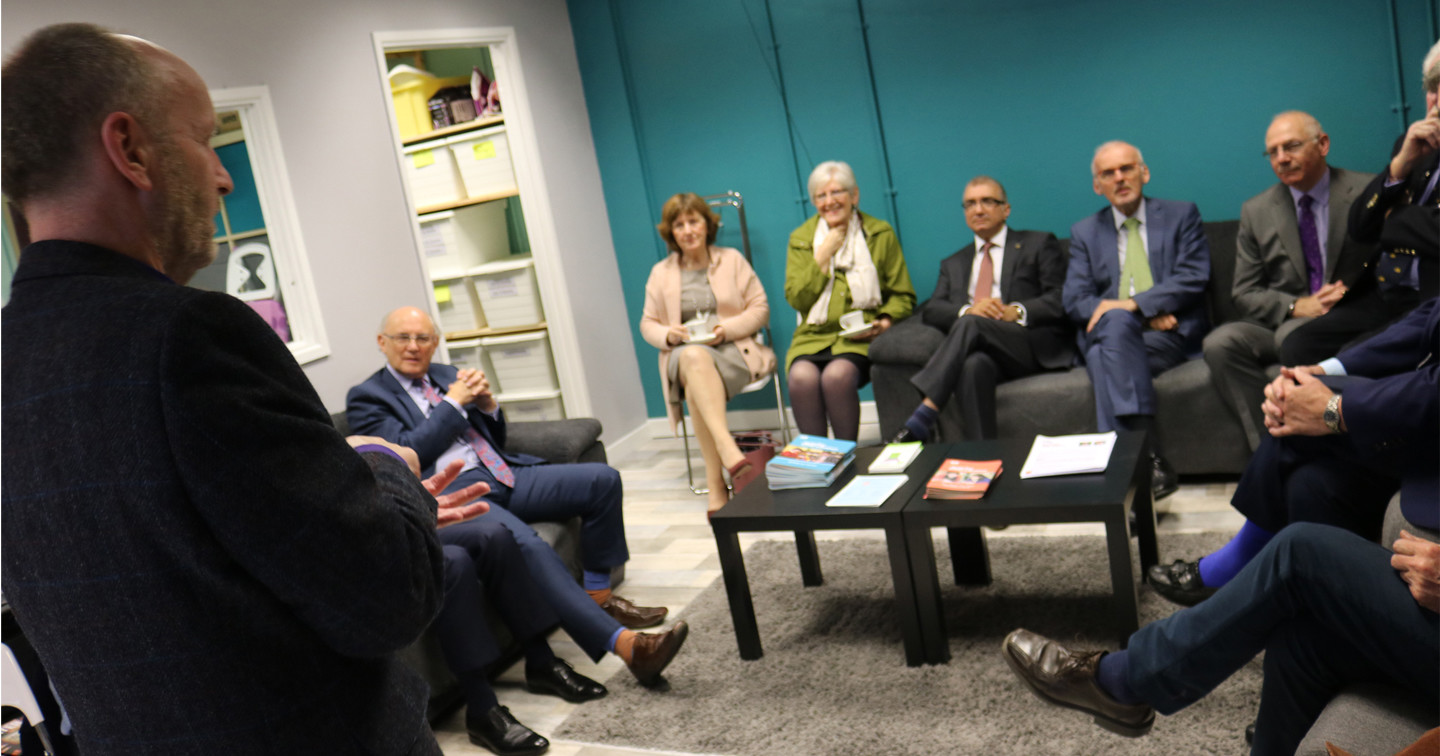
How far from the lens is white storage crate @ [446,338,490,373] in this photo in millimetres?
5766

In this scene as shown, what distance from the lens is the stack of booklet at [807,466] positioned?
10.2 feet

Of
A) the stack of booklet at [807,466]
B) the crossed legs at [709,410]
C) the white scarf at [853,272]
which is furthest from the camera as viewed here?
the white scarf at [853,272]

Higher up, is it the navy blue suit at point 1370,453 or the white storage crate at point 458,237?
the white storage crate at point 458,237

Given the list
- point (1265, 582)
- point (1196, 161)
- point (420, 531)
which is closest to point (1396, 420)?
point (1265, 582)

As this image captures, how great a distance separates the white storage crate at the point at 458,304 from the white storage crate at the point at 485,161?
52 cm

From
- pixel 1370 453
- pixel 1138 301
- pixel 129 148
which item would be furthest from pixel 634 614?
pixel 129 148

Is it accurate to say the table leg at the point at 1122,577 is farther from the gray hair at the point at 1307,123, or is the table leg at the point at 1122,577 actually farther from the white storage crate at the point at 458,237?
the white storage crate at the point at 458,237

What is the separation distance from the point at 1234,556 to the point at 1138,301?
5.29 feet

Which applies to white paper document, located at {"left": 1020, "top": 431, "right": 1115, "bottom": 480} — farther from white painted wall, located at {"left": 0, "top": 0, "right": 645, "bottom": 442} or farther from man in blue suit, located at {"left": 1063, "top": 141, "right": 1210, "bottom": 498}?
white painted wall, located at {"left": 0, "top": 0, "right": 645, "bottom": 442}

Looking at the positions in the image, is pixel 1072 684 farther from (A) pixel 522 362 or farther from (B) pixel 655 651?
(A) pixel 522 362

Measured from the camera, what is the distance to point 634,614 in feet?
11.1

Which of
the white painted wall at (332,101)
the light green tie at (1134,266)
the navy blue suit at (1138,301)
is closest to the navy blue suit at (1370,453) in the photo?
the navy blue suit at (1138,301)

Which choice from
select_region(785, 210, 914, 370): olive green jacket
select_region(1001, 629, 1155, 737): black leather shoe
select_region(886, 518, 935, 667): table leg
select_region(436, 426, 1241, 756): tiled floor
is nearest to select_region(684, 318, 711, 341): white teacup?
select_region(785, 210, 914, 370): olive green jacket

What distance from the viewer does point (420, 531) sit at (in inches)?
43.9
